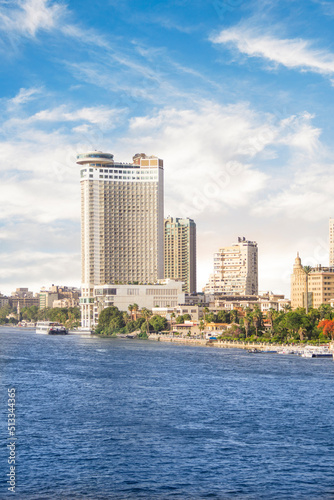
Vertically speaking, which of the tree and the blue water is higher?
the tree

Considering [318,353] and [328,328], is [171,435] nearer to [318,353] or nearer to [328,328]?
[318,353]

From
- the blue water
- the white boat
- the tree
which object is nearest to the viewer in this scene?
the blue water

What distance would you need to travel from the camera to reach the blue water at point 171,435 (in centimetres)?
5284

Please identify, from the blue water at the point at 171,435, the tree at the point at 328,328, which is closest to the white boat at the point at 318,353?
the tree at the point at 328,328

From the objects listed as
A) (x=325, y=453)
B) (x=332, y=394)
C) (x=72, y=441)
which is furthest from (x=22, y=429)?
(x=332, y=394)

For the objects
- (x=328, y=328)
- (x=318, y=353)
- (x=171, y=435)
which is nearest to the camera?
(x=171, y=435)

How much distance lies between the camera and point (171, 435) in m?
67.8

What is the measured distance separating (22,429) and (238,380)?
152 ft

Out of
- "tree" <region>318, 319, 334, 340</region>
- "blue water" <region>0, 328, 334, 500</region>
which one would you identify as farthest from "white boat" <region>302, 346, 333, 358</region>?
"blue water" <region>0, 328, 334, 500</region>

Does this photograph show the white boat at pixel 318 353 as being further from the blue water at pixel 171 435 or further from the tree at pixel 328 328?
the blue water at pixel 171 435

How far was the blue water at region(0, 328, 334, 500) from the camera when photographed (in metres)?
52.8

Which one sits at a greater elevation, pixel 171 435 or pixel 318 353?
pixel 318 353

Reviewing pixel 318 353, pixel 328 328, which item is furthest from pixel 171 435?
pixel 328 328

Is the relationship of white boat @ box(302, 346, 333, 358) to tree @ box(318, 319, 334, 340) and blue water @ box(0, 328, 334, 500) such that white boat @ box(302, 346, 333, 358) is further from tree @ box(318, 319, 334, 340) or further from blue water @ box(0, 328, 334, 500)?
blue water @ box(0, 328, 334, 500)
